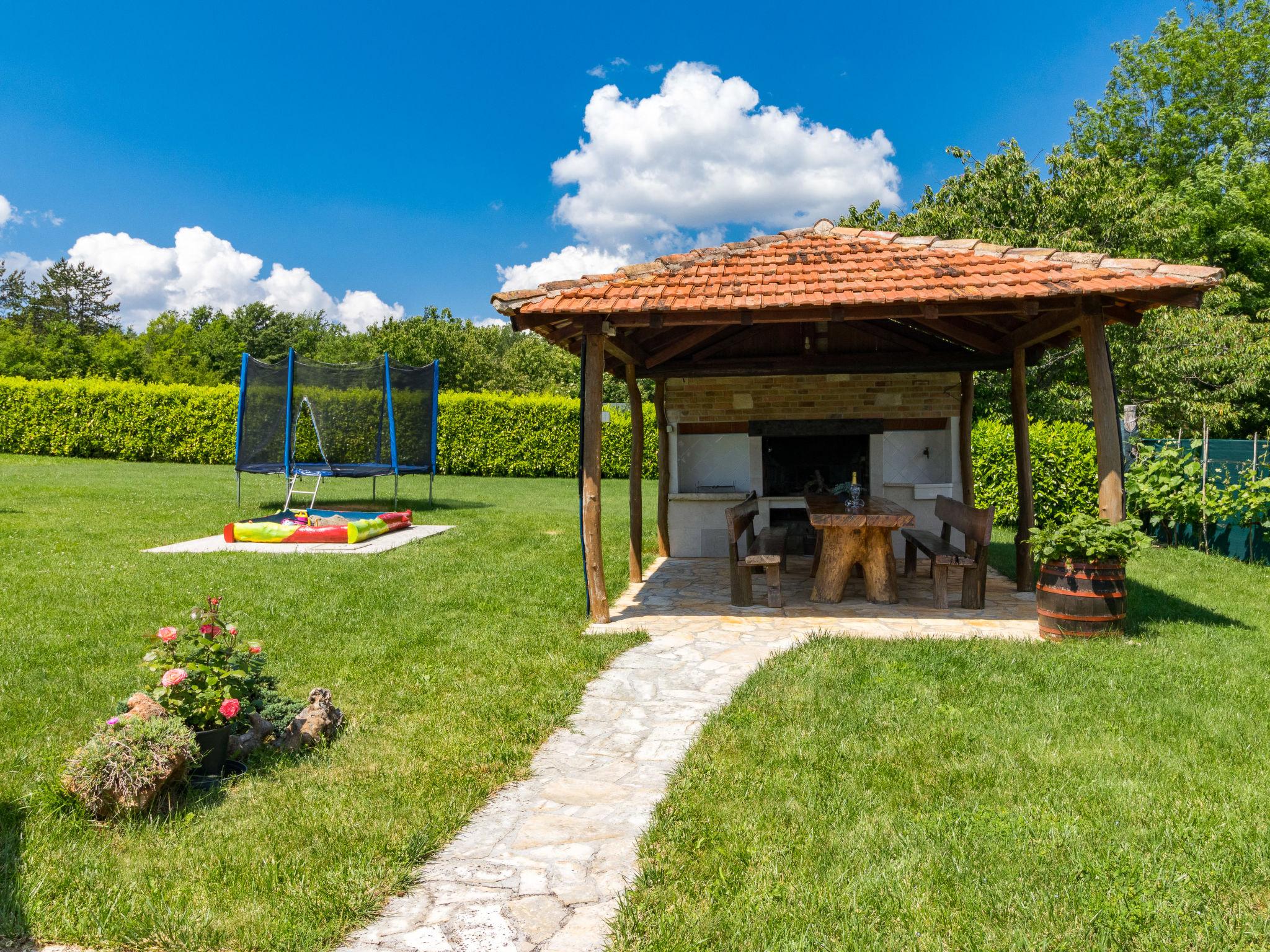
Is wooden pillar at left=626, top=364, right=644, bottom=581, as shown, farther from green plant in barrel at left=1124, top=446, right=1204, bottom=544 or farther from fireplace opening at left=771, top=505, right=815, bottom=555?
green plant in barrel at left=1124, top=446, right=1204, bottom=544

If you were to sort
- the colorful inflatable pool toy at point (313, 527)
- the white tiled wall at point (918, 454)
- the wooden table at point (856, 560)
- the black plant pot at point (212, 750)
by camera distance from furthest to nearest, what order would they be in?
the colorful inflatable pool toy at point (313, 527)
the white tiled wall at point (918, 454)
the wooden table at point (856, 560)
the black plant pot at point (212, 750)

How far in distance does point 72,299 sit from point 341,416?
51.1m

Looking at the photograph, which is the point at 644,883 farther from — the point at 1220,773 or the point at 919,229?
the point at 919,229

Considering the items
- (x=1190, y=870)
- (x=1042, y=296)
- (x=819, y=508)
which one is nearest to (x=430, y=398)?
(x=819, y=508)

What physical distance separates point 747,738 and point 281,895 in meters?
2.12

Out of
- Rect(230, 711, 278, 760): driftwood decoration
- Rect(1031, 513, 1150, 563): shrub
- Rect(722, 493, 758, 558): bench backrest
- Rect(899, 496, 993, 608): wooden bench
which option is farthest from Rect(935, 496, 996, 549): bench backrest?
Rect(230, 711, 278, 760): driftwood decoration

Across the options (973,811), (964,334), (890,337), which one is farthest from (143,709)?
Answer: (890,337)

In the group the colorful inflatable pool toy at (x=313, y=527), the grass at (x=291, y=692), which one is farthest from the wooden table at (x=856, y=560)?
the colorful inflatable pool toy at (x=313, y=527)

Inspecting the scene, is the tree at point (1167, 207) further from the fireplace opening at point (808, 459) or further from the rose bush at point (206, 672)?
the rose bush at point (206, 672)

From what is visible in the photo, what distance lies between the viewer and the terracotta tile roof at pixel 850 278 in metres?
5.46

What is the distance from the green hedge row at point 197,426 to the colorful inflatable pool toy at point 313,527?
883 centimetres

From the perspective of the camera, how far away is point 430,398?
1334 centimetres

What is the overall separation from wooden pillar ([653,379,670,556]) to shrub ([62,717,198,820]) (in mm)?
6846

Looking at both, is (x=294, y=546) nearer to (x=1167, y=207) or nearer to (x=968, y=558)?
(x=968, y=558)
